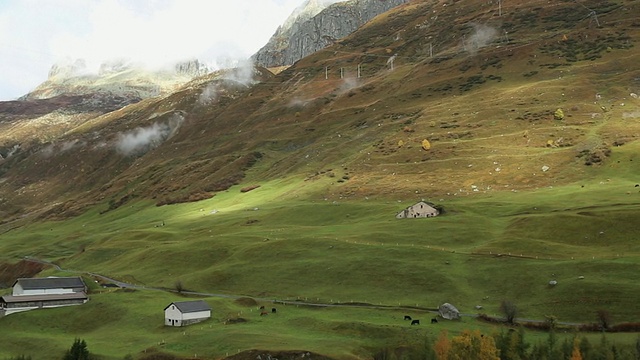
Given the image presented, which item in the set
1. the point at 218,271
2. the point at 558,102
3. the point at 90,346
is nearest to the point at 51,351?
the point at 90,346

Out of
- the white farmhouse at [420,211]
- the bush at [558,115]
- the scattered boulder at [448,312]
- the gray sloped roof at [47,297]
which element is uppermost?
the bush at [558,115]

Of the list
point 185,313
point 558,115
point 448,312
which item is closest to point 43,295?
point 185,313

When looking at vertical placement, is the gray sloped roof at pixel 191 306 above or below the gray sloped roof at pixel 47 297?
above

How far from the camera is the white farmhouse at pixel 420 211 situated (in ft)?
423

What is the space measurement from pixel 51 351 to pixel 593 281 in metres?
71.4

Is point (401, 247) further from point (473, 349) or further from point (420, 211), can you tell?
point (473, 349)

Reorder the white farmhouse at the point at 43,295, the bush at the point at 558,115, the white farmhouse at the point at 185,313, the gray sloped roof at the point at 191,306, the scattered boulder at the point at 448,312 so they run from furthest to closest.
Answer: the bush at the point at 558,115 → the white farmhouse at the point at 43,295 → the gray sloped roof at the point at 191,306 → the white farmhouse at the point at 185,313 → the scattered boulder at the point at 448,312

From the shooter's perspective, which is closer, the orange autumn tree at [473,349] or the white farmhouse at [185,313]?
the orange autumn tree at [473,349]

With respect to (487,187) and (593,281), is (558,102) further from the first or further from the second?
(593,281)

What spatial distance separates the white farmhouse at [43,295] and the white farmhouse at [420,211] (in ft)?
222

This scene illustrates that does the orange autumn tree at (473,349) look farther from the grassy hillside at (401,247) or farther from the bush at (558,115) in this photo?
the bush at (558,115)

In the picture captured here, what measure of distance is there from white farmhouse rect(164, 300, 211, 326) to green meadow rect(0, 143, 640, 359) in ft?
5.90

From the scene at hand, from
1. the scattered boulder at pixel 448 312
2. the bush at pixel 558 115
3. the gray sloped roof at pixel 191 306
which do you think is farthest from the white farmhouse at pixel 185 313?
the bush at pixel 558 115

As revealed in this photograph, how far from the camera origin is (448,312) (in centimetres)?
7488
